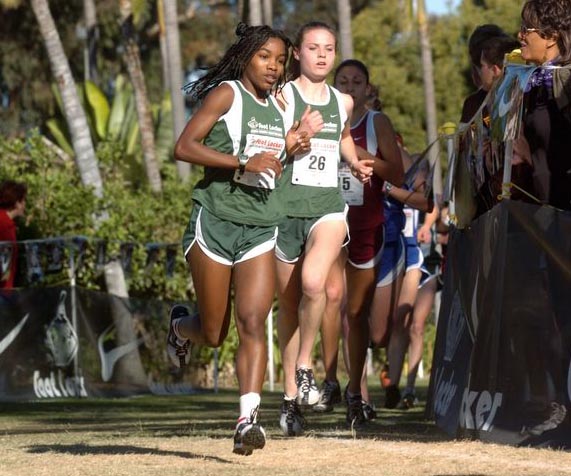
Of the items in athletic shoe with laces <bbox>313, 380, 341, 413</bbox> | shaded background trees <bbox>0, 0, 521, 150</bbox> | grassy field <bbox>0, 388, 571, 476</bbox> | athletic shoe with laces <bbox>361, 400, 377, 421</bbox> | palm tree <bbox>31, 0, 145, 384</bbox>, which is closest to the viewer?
grassy field <bbox>0, 388, 571, 476</bbox>

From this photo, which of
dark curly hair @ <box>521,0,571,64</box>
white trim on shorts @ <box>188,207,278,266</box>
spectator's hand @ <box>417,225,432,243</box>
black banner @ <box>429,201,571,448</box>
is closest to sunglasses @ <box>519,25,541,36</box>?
dark curly hair @ <box>521,0,571,64</box>

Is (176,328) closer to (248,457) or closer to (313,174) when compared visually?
(248,457)

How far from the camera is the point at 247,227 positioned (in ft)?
24.4

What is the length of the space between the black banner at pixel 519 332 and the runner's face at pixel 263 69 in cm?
136

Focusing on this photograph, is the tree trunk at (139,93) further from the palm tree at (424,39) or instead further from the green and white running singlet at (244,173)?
the green and white running singlet at (244,173)

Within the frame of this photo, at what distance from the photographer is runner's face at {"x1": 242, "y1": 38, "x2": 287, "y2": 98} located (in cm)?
768

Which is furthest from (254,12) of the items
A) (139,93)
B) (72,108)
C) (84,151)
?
(84,151)

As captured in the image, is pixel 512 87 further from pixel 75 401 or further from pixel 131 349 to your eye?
pixel 131 349

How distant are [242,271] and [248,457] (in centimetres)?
92

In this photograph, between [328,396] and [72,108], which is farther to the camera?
[72,108]

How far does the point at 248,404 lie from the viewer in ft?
23.4

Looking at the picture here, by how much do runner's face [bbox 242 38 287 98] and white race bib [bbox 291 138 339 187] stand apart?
4.20 feet

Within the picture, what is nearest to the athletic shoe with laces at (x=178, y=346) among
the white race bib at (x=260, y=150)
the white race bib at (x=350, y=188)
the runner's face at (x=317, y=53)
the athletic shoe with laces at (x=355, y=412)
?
the white race bib at (x=260, y=150)

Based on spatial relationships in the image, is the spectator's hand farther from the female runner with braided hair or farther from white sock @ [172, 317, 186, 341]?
the female runner with braided hair
